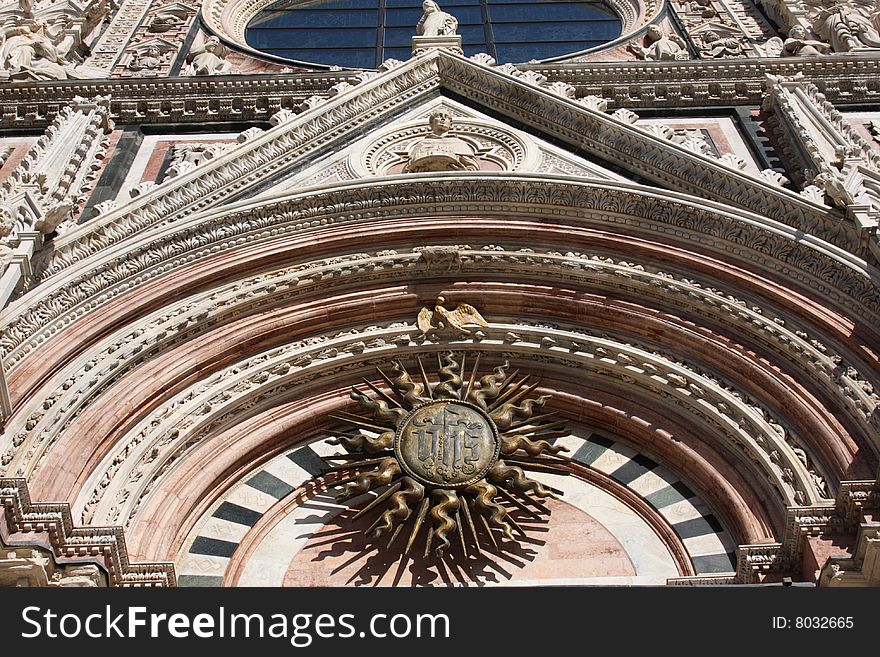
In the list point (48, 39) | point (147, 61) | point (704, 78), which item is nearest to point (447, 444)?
point (704, 78)

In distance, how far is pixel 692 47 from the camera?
1562 centimetres

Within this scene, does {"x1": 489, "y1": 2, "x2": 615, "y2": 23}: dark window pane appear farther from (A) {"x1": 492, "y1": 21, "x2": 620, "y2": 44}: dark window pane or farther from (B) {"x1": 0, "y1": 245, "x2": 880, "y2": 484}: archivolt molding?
(B) {"x1": 0, "y1": 245, "x2": 880, "y2": 484}: archivolt molding

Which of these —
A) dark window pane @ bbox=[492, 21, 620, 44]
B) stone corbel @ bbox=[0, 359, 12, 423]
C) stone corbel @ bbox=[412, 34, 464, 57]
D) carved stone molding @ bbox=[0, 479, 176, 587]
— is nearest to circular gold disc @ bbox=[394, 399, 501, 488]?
carved stone molding @ bbox=[0, 479, 176, 587]

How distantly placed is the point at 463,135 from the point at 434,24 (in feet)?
7.99

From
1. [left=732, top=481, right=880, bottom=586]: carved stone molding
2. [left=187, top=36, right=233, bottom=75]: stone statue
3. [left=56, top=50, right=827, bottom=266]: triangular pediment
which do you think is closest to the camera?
[left=732, top=481, right=880, bottom=586]: carved stone molding

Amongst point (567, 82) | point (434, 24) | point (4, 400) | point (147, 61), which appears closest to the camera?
point (4, 400)

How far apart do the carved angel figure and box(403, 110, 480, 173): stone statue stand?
59.9 inches

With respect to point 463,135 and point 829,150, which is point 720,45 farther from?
point 463,135

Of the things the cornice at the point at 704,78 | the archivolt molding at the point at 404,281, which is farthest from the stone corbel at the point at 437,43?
the archivolt molding at the point at 404,281

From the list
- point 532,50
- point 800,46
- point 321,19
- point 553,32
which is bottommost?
point 800,46

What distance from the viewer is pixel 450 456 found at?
9.91 metres

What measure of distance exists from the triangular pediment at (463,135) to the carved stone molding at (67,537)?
275 cm

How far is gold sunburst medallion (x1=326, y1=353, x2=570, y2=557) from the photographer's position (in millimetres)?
9609
